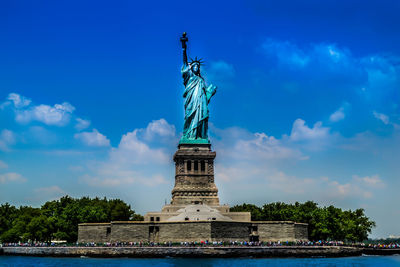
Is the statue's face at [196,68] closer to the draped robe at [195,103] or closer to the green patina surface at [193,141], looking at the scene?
the draped robe at [195,103]

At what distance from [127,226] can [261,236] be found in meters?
17.1

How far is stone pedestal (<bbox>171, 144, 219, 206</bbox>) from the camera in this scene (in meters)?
68.3

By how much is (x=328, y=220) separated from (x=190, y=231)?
24470mm

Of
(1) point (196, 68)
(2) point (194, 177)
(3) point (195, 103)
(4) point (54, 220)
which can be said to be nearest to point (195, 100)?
(3) point (195, 103)

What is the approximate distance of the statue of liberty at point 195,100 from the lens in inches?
2881

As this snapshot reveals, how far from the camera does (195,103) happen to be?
244 feet

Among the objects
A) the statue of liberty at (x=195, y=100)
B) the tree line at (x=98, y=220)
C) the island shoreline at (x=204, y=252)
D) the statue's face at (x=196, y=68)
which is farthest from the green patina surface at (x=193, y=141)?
the island shoreline at (x=204, y=252)

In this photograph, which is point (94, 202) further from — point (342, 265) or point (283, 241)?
point (342, 265)

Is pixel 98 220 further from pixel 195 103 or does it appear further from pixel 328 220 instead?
pixel 328 220

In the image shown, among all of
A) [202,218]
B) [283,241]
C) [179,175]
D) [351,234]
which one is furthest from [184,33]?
[351,234]

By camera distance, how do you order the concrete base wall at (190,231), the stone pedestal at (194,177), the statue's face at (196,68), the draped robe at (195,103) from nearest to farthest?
the concrete base wall at (190,231), the stone pedestal at (194,177), the draped robe at (195,103), the statue's face at (196,68)

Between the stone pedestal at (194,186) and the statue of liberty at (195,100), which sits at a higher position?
the statue of liberty at (195,100)

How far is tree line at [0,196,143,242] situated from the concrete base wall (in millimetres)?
6920

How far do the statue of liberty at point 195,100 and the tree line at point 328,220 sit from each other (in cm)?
1729
